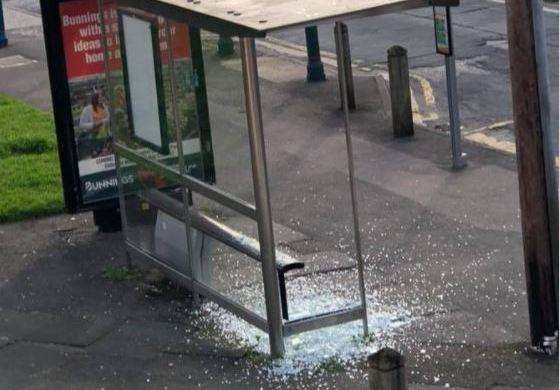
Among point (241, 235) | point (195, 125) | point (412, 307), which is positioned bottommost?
point (412, 307)

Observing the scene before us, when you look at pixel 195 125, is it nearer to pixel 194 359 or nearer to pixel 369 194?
pixel 194 359

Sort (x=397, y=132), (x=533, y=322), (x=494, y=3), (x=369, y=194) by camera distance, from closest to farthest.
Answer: (x=533, y=322), (x=369, y=194), (x=397, y=132), (x=494, y=3)

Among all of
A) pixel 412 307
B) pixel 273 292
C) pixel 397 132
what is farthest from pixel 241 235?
pixel 397 132

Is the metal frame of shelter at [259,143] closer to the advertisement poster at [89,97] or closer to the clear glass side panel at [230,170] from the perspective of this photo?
the clear glass side panel at [230,170]

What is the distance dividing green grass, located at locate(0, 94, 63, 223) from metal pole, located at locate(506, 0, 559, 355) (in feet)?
18.4

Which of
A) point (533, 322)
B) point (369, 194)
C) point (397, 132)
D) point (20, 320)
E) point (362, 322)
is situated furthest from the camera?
point (397, 132)

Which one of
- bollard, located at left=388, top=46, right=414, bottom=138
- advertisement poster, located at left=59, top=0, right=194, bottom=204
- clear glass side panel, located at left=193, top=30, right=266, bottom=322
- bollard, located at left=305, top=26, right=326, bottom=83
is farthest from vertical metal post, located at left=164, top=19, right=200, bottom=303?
bollard, located at left=305, top=26, right=326, bottom=83

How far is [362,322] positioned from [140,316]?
179 centimetres

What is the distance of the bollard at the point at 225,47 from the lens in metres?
8.96

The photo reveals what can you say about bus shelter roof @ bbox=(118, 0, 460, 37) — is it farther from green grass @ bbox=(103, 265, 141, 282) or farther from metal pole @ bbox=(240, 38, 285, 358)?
green grass @ bbox=(103, 265, 141, 282)

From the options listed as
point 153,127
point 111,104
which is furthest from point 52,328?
point 111,104

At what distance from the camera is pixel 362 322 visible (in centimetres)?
977

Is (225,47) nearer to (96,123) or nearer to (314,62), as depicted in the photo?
(96,123)

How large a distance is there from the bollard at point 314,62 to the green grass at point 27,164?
3262mm
